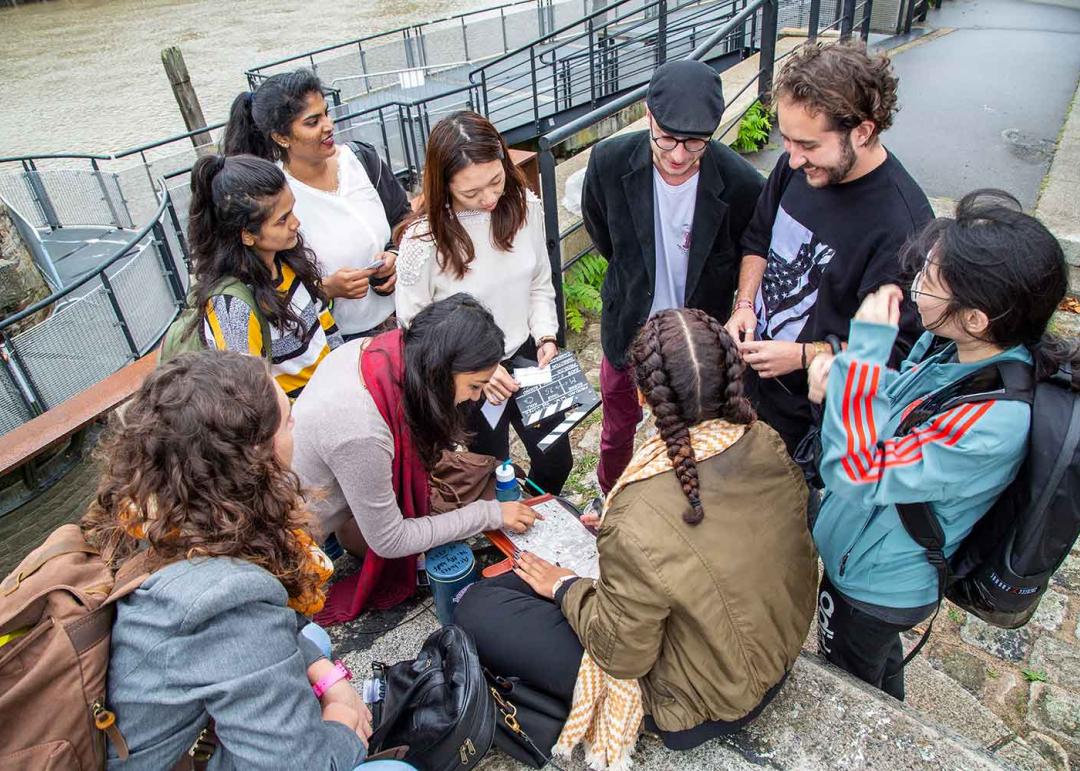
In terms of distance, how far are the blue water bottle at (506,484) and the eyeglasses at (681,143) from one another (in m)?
1.37

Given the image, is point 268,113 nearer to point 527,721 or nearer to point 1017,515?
point 527,721

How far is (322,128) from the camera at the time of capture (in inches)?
121

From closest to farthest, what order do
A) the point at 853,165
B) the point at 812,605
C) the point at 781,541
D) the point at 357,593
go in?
the point at 781,541 < the point at 812,605 < the point at 853,165 < the point at 357,593

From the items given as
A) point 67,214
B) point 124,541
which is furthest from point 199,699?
point 67,214

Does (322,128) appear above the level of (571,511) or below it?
above

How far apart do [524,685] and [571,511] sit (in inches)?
27.9

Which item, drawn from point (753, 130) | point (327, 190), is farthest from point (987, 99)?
point (327, 190)

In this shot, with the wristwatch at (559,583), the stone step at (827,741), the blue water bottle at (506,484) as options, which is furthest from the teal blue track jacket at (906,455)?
the blue water bottle at (506,484)

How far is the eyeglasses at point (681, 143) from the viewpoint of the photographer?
2629mm

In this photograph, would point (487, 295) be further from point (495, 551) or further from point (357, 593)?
point (357, 593)

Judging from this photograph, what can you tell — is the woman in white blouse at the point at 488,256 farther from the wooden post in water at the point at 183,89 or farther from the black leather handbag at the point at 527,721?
the wooden post in water at the point at 183,89

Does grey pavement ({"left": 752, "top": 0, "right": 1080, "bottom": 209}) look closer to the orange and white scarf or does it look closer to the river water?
the orange and white scarf

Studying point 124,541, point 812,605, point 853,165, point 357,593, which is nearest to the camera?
point 124,541

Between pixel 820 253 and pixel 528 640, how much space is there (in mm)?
1659
